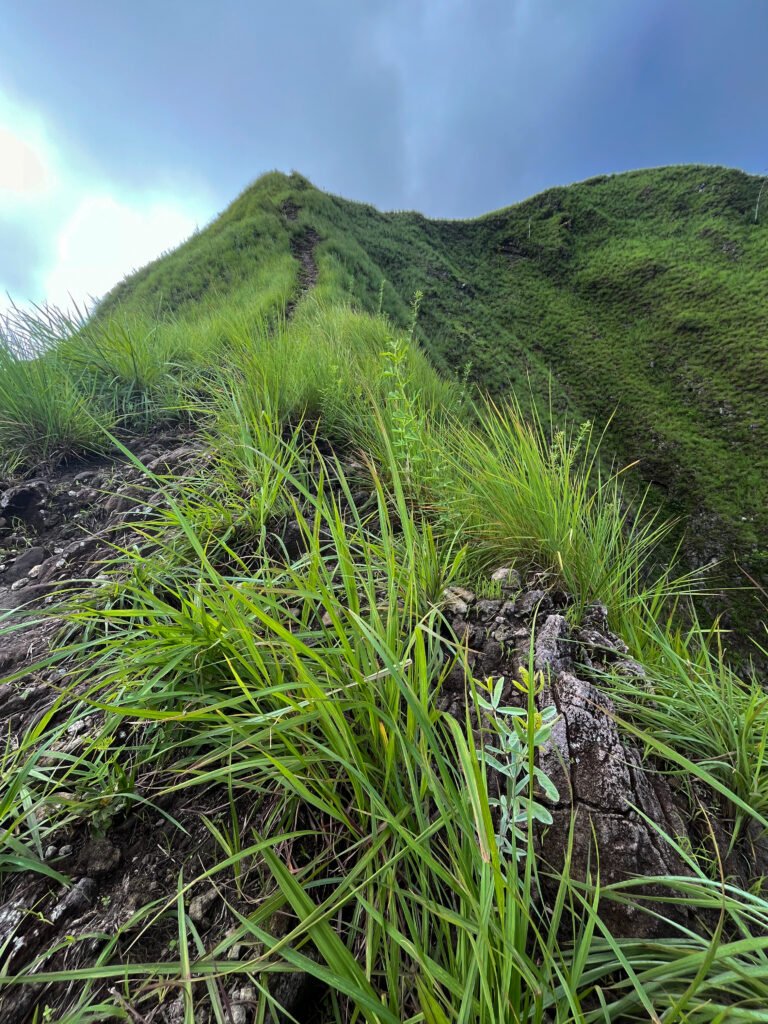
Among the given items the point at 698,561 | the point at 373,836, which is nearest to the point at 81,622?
the point at 373,836

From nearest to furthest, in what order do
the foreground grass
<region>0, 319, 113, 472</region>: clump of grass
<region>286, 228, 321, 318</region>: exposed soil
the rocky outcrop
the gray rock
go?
the foreground grass, the rocky outcrop, the gray rock, <region>0, 319, 113, 472</region>: clump of grass, <region>286, 228, 321, 318</region>: exposed soil

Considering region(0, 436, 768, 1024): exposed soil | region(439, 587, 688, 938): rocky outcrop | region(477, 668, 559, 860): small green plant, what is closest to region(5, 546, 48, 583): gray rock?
region(0, 436, 768, 1024): exposed soil

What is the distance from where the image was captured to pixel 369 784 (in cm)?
90

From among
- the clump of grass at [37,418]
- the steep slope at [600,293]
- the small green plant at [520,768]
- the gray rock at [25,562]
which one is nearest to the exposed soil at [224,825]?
the small green plant at [520,768]

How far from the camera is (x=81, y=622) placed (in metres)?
1.52

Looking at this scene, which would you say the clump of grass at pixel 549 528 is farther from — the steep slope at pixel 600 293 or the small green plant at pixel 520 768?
the steep slope at pixel 600 293

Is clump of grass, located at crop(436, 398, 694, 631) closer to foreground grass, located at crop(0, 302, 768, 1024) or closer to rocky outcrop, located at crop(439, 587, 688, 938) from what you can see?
foreground grass, located at crop(0, 302, 768, 1024)

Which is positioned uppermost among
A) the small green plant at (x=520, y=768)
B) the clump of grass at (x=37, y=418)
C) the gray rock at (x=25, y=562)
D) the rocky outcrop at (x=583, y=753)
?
the clump of grass at (x=37, y=418)

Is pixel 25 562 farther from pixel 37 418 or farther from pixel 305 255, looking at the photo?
pixel 305 255

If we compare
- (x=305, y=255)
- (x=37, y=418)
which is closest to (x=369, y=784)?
(x=37, y=418)

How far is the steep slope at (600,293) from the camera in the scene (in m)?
12.9

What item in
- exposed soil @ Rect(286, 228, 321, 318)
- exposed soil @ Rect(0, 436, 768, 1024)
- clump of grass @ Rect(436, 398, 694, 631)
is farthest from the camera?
exposed soil @ Rect(286, 228, 321, 318)

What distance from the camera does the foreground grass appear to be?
720 millimetres

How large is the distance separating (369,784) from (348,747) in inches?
4.2
